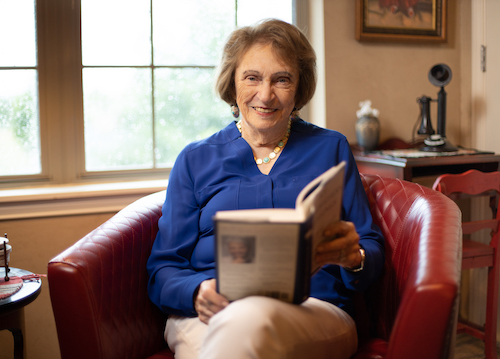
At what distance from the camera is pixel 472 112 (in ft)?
8.52

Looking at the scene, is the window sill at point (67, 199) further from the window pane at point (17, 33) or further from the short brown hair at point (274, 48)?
the short brown hair at point (274, 48)

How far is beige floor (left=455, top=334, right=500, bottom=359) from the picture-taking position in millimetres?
2230

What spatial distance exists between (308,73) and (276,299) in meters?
0.85

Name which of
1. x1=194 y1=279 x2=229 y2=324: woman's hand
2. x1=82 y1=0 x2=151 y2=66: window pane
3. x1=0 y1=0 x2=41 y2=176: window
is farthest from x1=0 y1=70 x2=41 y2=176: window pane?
x1=194 y1=279 x2=229 y2=324: woman's hand

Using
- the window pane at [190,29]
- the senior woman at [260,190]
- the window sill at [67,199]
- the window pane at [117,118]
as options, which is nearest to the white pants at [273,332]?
the senior woman at [260,190]

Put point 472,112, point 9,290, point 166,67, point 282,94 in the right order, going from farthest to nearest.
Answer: point 472,112 → point 166,67 → point 282,94 → point 9,290

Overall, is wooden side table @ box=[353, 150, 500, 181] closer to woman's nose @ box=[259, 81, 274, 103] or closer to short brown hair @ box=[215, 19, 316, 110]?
short brown hair @ box=[215, 19, 316, 110]

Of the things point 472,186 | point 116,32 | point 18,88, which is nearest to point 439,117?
point 472,186

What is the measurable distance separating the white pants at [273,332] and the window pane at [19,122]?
4.92 ft

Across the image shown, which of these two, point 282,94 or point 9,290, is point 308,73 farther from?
point 9,290

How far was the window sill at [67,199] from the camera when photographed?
6.08 feet

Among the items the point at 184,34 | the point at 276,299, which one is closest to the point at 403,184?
the point at 276,299

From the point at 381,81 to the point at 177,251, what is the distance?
65.1 inches

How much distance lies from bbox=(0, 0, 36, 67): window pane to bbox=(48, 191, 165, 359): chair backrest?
104cm
